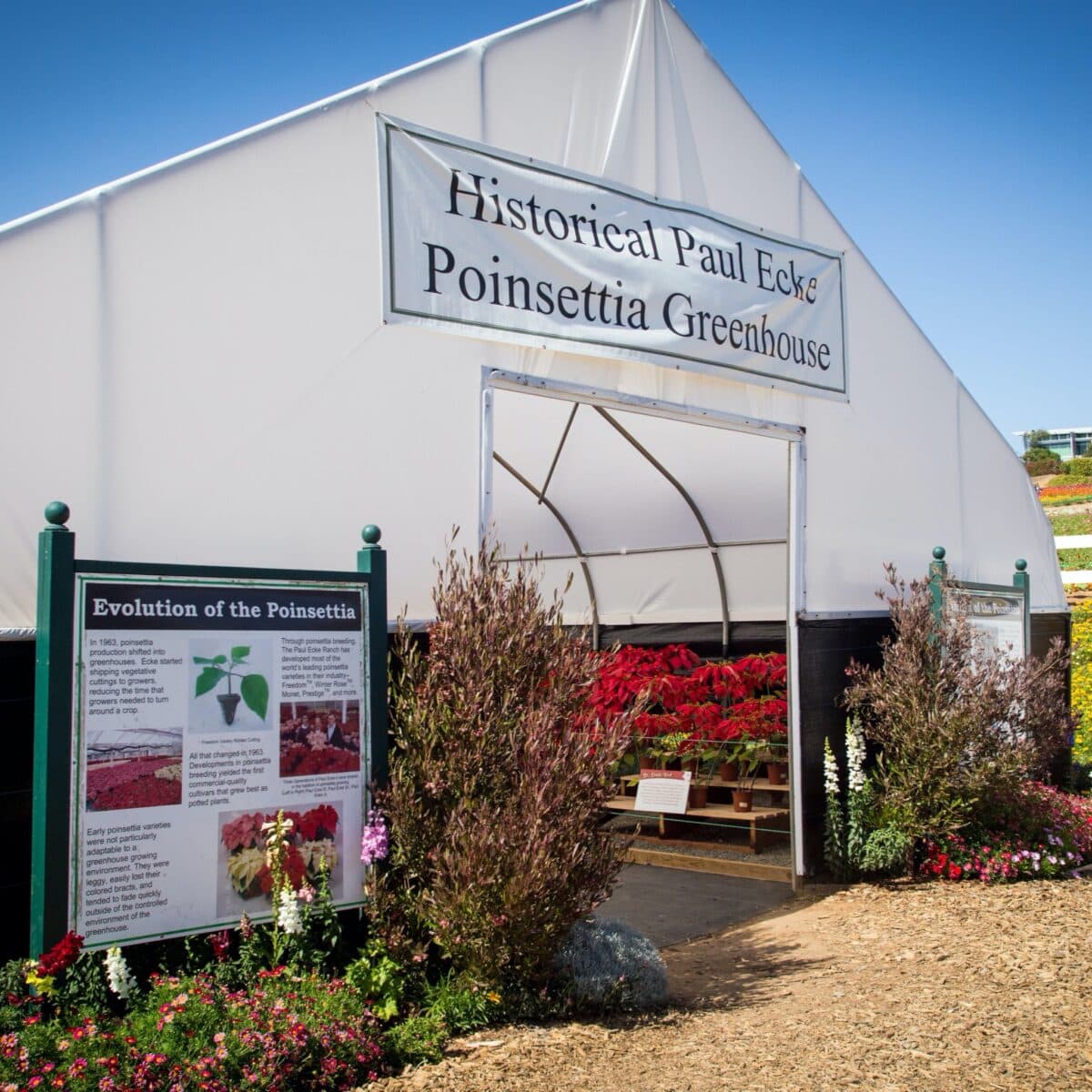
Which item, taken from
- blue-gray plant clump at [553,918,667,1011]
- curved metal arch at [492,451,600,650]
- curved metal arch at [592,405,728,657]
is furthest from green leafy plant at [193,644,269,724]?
curved metal arch at [492,451,600,650]

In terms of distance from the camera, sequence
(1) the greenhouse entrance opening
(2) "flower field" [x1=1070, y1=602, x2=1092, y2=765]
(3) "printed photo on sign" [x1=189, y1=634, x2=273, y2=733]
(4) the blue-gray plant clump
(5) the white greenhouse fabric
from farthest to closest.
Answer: (2) "flower field" [x1=1070, y1=602, x2=1092, y2=765] < (1) the greenhouse entrance opening < (4) the blue-gray plant clump < (5) the white greenhouse fabric < (3) "printed photo on sign" [x1=189, y1=634, x2=273, y2=733]

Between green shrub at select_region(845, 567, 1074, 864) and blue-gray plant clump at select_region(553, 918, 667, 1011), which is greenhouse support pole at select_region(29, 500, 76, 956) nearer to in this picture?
blue-gray plant clump at select_region(553, 918, 667, 1011)

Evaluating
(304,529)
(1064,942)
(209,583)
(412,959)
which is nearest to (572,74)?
(304,529)

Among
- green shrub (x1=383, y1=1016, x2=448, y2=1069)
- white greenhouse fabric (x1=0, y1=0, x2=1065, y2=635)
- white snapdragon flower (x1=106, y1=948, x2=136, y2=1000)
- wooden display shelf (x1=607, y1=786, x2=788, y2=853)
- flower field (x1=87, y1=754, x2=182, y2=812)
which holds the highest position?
white greenhouse fabric (x1=0, y1=0, x2=1065, y2=635)

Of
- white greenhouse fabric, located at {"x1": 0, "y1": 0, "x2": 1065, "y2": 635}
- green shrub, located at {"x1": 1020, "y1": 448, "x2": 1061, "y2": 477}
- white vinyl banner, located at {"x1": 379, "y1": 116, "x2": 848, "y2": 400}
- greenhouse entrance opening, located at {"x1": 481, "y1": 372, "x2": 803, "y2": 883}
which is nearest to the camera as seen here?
white greenhouse fabric, located at {"x1": 0, "y1": 0, "x2": 1065, "y2": 635}

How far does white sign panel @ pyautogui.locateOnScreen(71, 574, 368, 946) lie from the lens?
394 centimetres

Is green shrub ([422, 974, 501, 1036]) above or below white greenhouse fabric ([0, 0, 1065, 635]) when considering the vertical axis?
below

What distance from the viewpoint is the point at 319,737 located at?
4488 mm

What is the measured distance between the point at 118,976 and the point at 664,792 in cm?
513

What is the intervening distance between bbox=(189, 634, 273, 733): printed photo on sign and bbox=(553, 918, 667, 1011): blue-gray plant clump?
153 cm

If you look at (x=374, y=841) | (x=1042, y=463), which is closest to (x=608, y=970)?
(x=374, y=841)

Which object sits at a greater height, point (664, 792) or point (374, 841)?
point (374, 841)

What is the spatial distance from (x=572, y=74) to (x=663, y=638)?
5.62 m

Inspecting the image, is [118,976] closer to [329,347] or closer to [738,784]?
[329,347]
